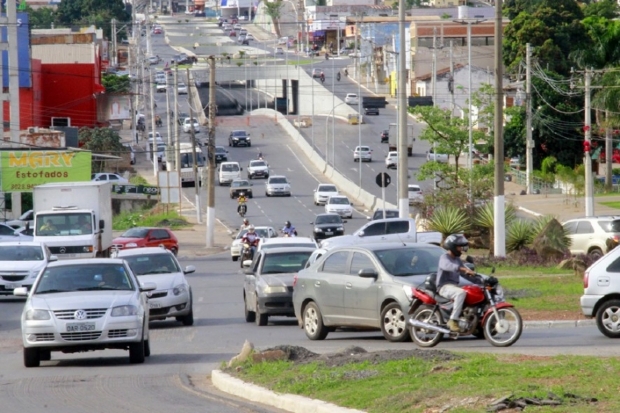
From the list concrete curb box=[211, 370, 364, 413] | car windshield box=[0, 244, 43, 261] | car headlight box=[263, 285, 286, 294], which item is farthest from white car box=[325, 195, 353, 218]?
concrete curb box=[211, 370, 364, 413]

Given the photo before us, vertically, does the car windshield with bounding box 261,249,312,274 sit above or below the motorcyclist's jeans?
below

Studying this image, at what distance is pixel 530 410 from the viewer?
953 cm

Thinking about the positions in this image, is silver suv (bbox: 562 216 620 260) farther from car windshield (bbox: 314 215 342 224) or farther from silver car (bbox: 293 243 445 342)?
car windshield (bbox: 314 215 342 224)

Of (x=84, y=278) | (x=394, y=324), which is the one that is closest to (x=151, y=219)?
(x=84, y=278)

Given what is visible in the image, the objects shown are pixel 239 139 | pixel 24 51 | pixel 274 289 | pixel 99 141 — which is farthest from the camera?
pixel 239 139

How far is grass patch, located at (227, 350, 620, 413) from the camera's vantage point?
10.1 metres

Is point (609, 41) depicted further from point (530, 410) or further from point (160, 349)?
point (530, 410)

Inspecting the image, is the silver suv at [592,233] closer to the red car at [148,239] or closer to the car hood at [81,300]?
the red car at [148,239]

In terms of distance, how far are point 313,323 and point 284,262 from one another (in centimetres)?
548

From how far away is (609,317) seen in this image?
59.4 feet

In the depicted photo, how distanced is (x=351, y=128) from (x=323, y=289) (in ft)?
315

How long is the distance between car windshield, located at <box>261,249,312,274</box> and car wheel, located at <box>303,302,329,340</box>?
4.73 meters

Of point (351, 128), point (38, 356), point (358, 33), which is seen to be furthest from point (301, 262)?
point (358, 33)

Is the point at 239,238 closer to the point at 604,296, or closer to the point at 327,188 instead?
the point at 327,188
